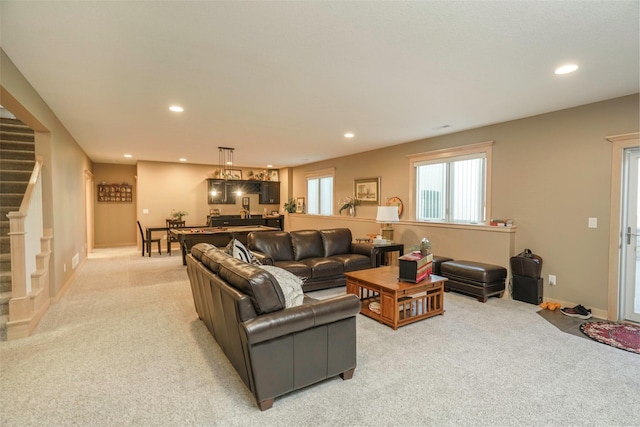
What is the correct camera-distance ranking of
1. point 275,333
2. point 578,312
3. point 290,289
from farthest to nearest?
point 578,312 < point 290,289 < point 275,333

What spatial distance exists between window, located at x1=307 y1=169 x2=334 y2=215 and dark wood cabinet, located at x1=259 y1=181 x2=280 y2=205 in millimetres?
1639

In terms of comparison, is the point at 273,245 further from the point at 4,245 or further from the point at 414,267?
the point at 4,245

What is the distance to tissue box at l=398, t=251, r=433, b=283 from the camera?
11.4 feet

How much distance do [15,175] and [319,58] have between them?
484 centimetres

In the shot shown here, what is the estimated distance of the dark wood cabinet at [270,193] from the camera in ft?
34.0

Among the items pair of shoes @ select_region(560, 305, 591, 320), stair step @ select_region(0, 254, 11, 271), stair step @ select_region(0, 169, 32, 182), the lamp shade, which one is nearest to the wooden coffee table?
→ pair of shoes @ select_region(560, 305, 591, 320)

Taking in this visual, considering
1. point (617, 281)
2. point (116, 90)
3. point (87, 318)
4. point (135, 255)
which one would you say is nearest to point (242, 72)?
point (116, 90)

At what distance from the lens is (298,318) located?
206 centimetres

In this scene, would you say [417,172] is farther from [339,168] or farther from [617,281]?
[617,281]

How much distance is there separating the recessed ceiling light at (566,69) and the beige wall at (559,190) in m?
1.35

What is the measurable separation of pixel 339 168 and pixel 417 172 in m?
2.41

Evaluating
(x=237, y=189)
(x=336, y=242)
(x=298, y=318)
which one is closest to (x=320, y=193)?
(x=237, y=189)

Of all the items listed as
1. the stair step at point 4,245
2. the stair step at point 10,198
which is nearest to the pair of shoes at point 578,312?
the stair step at point 4,245

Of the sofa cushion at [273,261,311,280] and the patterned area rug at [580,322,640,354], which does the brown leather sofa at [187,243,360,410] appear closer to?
the sofa cushion at [273,261,311,280]
